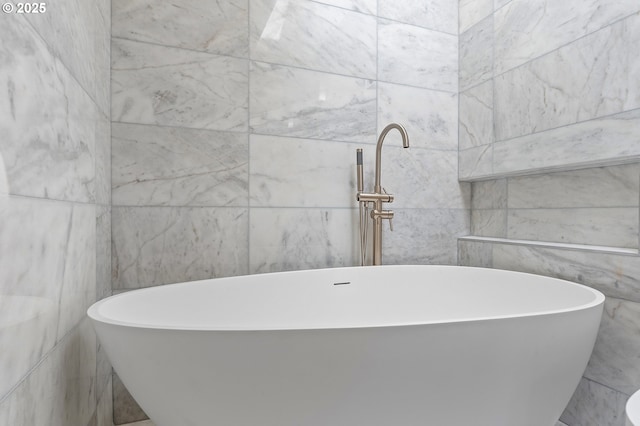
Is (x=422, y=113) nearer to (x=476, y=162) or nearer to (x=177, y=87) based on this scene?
(x=476, y=162)

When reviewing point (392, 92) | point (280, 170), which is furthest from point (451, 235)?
point (280, 170)

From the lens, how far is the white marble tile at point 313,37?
5.32 feet

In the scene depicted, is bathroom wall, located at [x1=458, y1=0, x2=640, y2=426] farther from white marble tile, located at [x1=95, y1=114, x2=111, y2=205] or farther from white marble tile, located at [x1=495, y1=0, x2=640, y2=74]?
white marble tile, located at [x1=95, y1=114, x2=111, y2=205]

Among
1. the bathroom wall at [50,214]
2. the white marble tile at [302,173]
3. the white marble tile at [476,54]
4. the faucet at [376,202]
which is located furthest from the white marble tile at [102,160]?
the white marble tile at [476,54]

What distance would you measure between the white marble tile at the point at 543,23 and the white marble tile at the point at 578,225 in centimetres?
68

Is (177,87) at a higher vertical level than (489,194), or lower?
higher

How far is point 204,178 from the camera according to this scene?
1531 mm

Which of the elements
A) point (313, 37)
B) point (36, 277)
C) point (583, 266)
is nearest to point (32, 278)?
point (36, 277)

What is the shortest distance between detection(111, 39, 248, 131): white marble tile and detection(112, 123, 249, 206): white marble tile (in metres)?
0.04

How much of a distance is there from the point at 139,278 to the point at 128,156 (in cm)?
47

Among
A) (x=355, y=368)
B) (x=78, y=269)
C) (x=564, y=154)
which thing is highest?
(x=564, y=154)

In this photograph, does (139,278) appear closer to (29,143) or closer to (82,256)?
(82,256)

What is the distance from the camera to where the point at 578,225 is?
1.50m

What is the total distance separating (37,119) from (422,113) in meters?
1.70
